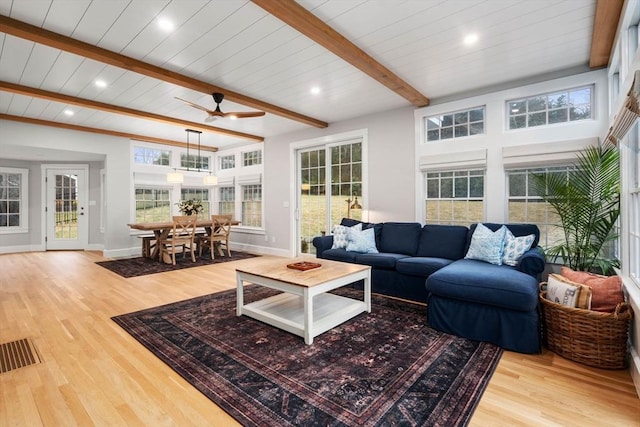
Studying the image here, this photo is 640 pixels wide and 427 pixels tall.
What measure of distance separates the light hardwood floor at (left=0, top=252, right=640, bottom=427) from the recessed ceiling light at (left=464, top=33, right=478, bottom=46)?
9.06ft

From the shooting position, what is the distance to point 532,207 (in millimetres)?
3789

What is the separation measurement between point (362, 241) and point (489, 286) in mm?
1911

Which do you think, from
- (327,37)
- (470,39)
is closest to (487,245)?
(470,39)

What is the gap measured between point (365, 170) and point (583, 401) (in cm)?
400

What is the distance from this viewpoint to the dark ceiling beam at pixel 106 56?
2.54m

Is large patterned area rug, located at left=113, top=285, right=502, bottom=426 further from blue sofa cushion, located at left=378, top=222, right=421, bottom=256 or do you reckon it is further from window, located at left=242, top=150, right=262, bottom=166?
window, located at left=242, top=150, right=262, bottom=166

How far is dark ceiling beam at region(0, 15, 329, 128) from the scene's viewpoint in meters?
2.54

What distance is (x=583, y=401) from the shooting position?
5.99ft

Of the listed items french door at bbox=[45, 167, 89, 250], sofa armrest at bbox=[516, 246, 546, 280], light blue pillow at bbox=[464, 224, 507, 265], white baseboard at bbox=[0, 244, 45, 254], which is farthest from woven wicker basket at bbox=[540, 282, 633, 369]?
white baseboard at bbox=[0, 244, 45, 254]

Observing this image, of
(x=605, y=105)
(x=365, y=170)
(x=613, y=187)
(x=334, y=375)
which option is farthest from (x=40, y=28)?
(x=605, y=105)

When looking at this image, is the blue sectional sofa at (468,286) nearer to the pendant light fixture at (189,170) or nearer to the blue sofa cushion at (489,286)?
the blue sofa cushion at (489,286)

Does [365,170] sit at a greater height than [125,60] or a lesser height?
lesser

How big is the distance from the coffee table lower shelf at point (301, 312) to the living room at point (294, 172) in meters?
0.96

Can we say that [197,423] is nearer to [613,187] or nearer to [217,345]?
[217,345]
